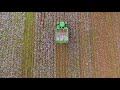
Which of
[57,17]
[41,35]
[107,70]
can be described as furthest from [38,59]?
[107,70]

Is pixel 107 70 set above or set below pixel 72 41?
below

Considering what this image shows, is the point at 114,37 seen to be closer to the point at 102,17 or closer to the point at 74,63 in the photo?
the point at 102,17

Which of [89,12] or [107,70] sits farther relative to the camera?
[89,12]

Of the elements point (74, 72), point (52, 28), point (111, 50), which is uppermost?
point (52, 28)
